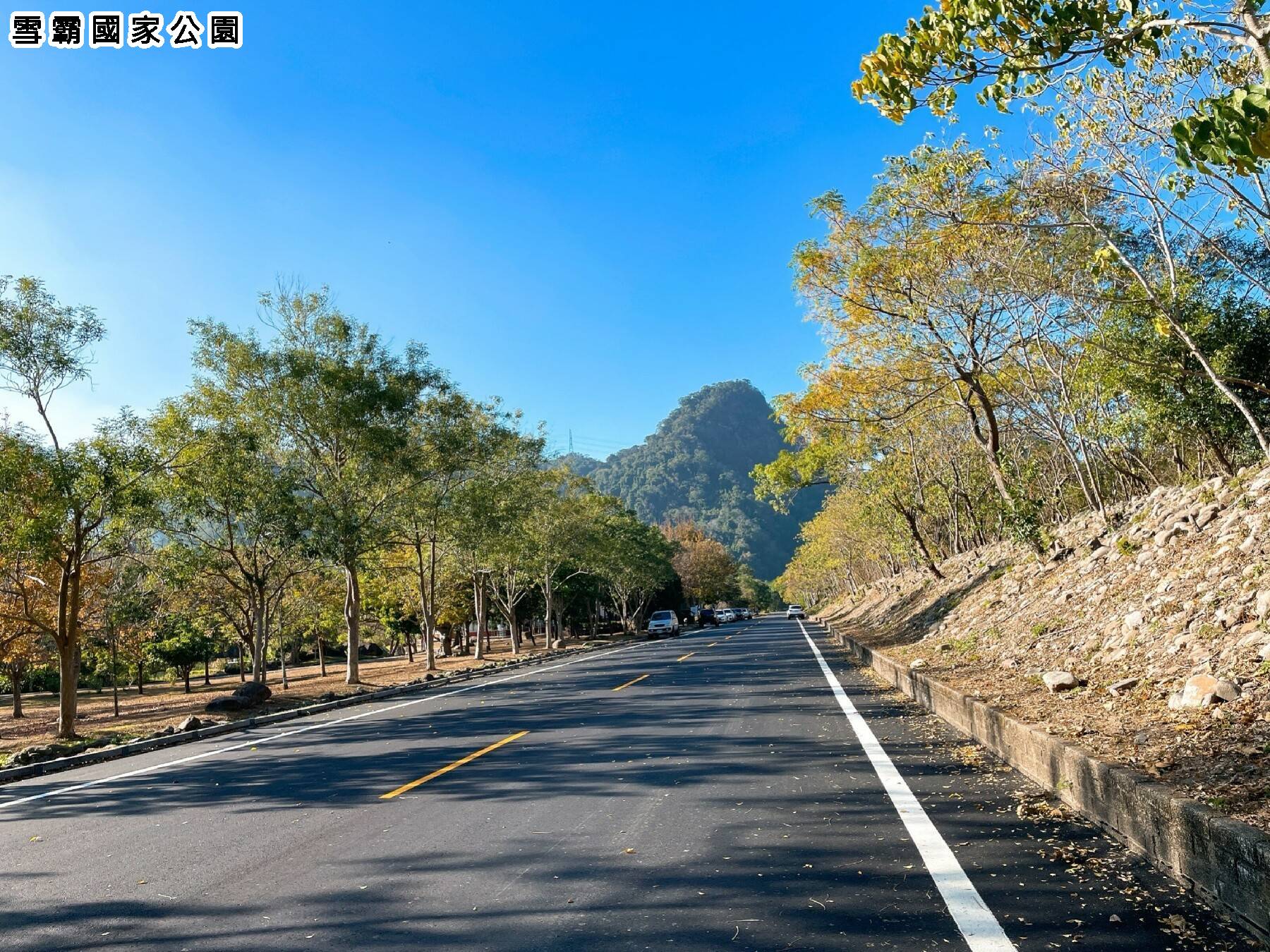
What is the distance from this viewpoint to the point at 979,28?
245 inches

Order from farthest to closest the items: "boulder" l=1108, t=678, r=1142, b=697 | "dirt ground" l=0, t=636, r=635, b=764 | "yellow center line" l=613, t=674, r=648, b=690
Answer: "dirt ground" l=0, t=636, r=635, b=764 → "yellow center line" l=613, t=674, r=648, b=690 → "boulder" l=1108, t=678, r=1142, b=697

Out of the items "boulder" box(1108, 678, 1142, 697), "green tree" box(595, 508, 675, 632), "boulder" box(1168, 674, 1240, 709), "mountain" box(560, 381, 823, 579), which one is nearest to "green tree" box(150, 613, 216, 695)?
"green tree" box(595, 508, 675, 632)

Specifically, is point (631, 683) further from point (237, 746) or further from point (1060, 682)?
point (1060, 682)

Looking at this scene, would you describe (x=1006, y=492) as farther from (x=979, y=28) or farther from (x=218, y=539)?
(x=218, y=539)

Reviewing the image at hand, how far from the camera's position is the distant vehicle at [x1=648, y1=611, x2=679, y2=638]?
55.1 metres

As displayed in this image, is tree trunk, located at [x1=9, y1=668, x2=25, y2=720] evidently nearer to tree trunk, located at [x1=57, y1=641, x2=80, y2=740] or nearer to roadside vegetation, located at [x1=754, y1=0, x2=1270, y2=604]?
tree trunk, located at [x1=57, y1=641, x2=80, y2=740]

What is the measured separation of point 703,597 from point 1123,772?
343 feet

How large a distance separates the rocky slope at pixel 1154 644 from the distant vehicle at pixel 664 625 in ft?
119

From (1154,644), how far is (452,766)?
724cm

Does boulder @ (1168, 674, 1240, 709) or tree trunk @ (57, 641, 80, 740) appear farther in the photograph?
tree trunk @ (57, 641, 80, 740)

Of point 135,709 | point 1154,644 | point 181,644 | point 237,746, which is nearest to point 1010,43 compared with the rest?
point 1154,644

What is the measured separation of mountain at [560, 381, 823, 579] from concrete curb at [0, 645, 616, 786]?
126 metres

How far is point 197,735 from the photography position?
14875mm

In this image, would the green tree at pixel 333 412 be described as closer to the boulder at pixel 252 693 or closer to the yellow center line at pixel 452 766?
the boulder at pixel 252 693
